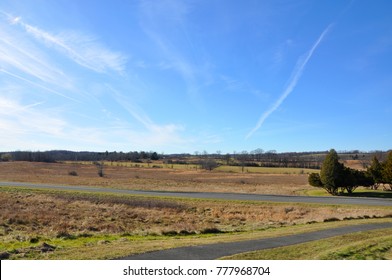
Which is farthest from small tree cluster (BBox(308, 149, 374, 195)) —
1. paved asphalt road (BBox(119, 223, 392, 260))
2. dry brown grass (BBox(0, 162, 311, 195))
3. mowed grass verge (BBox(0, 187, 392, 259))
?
paved asphalt road (BBox(119, 223, 392, 260))

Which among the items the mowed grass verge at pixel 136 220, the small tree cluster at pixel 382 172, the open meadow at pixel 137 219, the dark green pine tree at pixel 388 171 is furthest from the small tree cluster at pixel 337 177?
the mowed grass verge at pixel 136 220

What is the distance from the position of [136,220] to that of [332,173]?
2485cm

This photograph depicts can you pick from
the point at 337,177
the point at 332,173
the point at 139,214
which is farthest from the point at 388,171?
the point at 139,214

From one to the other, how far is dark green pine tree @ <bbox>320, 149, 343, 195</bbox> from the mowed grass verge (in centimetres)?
1177

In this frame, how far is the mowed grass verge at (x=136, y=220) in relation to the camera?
1528cm

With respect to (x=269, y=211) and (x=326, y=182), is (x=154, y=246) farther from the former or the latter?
(x=326, y=182)

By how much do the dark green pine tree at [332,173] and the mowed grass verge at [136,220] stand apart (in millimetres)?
11767

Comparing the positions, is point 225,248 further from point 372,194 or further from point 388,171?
point 388,171

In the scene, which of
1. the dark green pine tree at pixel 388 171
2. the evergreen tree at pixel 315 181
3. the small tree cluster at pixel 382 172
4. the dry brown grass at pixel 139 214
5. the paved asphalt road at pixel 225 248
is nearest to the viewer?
the paved asphalt road at pixel 225 248

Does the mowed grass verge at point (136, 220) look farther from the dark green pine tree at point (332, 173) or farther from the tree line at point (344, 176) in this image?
the tree line at point (344, 176)

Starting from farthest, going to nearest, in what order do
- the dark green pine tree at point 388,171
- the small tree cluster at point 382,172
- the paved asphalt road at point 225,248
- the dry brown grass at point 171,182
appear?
the dry brown grass at point 171,182 → the small tree cluster at point 382,172 → the dark green pine tree at point 388,171 → the paved asphalt road at point 225,248

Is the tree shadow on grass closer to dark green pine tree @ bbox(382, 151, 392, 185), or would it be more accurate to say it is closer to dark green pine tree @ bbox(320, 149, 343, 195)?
dark green pine tree @ bbox(320, 149, 343, 195)

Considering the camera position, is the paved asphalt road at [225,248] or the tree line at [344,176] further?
the tree line at [344,176]
